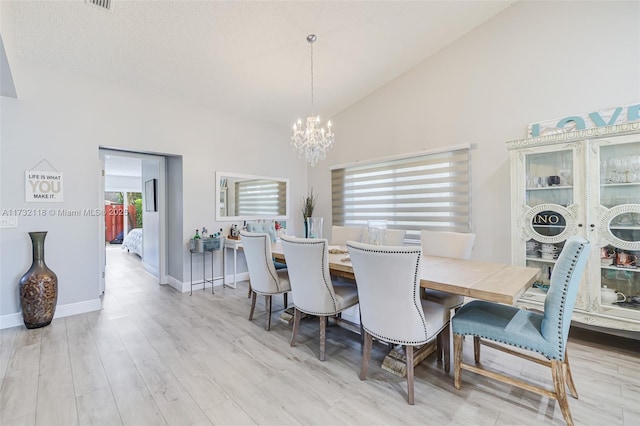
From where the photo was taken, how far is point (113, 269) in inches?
222

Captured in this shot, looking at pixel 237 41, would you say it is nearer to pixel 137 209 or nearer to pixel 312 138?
pixel 312 138

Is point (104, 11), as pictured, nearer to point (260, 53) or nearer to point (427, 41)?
point (260, 53)

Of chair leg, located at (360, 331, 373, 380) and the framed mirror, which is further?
the framed mirror

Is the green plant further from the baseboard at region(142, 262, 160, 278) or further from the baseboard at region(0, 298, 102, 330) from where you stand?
the baseboard at region(0, 298, 102, 330)

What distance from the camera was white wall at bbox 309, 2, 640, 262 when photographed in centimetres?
275

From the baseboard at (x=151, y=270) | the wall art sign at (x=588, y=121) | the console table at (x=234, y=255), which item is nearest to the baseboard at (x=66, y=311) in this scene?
the baseboard at (x=151, y=270)

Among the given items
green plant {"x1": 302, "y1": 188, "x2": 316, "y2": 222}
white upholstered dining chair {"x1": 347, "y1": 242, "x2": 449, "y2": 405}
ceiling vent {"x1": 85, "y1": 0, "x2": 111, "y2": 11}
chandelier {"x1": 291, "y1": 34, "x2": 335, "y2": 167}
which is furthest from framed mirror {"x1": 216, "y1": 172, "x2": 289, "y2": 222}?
white upholstered dining chair {"x1": 347, "y1": 242, "x2": 449, "y2": 405}

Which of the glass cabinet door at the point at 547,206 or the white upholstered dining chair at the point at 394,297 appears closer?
the white upholstered dining chair at the point at 394,297

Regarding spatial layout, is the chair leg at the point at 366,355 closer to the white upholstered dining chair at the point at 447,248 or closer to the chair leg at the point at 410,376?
the chair leg at the point at 410,376

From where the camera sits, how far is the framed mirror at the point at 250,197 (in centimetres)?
462

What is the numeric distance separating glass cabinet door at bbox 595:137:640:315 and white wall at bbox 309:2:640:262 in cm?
61

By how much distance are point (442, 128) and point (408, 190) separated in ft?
3.18

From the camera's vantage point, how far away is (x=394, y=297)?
1788 millimetres

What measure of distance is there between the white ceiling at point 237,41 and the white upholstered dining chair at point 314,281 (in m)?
2.33
